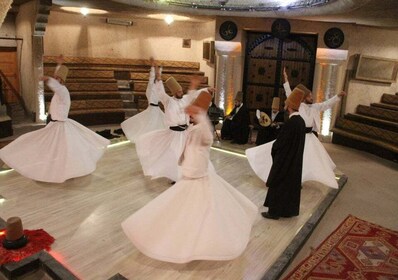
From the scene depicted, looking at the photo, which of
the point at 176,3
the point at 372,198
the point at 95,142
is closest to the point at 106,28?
the point at 176,3

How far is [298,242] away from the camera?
389cm

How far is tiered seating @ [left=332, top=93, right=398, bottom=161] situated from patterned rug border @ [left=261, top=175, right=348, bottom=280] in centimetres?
320

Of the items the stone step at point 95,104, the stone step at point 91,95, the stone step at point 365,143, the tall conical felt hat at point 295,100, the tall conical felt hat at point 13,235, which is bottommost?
the stone step at point 365,143

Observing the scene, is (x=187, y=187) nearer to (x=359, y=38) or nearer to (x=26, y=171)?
(x=26, y=171)

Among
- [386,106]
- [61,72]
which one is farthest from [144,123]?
[386,106]

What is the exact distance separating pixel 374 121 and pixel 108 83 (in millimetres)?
7205

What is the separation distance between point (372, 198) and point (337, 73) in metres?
4.32

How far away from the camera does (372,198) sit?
559 cm

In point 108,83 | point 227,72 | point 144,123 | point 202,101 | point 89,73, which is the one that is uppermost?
point 202,101

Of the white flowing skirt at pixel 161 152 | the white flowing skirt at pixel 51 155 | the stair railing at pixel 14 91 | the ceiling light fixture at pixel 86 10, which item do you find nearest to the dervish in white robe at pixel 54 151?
the white flowing skirt at pixel 51 155

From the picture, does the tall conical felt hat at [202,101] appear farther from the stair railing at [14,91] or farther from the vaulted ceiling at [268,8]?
the stair railing at [14,91]

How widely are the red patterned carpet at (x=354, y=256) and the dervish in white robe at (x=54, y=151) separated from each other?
341 cm

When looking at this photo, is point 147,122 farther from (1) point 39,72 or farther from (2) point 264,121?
(1) point 39,72

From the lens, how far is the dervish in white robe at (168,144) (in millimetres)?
5395
